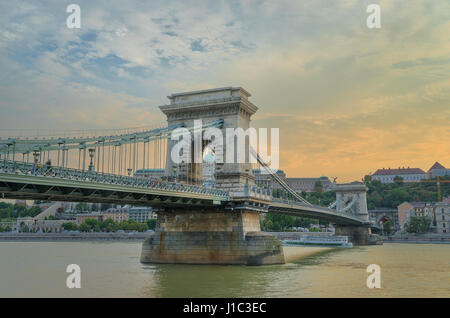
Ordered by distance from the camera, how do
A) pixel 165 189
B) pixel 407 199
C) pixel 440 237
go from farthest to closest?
1. pixel 407 199
2. pixel 440 237
3. pixel 165 189

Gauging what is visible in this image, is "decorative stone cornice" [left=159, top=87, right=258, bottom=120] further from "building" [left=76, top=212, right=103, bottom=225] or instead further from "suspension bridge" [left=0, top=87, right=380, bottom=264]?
"building" [left=76, top=212, right=103, bottom=225]

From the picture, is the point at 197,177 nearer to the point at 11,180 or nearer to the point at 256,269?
the point at 256,269

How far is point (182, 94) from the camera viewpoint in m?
39.6

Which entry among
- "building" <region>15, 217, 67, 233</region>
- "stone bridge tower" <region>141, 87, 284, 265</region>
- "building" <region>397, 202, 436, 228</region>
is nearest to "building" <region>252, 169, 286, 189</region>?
"stone bridge tower" <region>141, 87, 284, 265</region>

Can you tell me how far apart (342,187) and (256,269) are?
237ft

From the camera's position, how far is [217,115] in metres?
38.6

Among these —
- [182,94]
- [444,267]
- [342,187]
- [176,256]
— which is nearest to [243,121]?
[182,94]

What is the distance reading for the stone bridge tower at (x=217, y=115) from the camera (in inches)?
1490

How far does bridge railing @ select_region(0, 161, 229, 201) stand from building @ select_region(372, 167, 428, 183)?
555 ft

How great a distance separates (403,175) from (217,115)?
164325 millimetres

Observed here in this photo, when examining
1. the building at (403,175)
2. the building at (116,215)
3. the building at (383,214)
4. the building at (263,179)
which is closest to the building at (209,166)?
the building at (263,179)

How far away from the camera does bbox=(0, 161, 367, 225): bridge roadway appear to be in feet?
65.3

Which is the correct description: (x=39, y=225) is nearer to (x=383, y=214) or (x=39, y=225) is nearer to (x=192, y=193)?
(x=383, y=214)

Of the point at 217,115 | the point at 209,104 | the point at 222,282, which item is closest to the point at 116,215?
the point at 217,115
